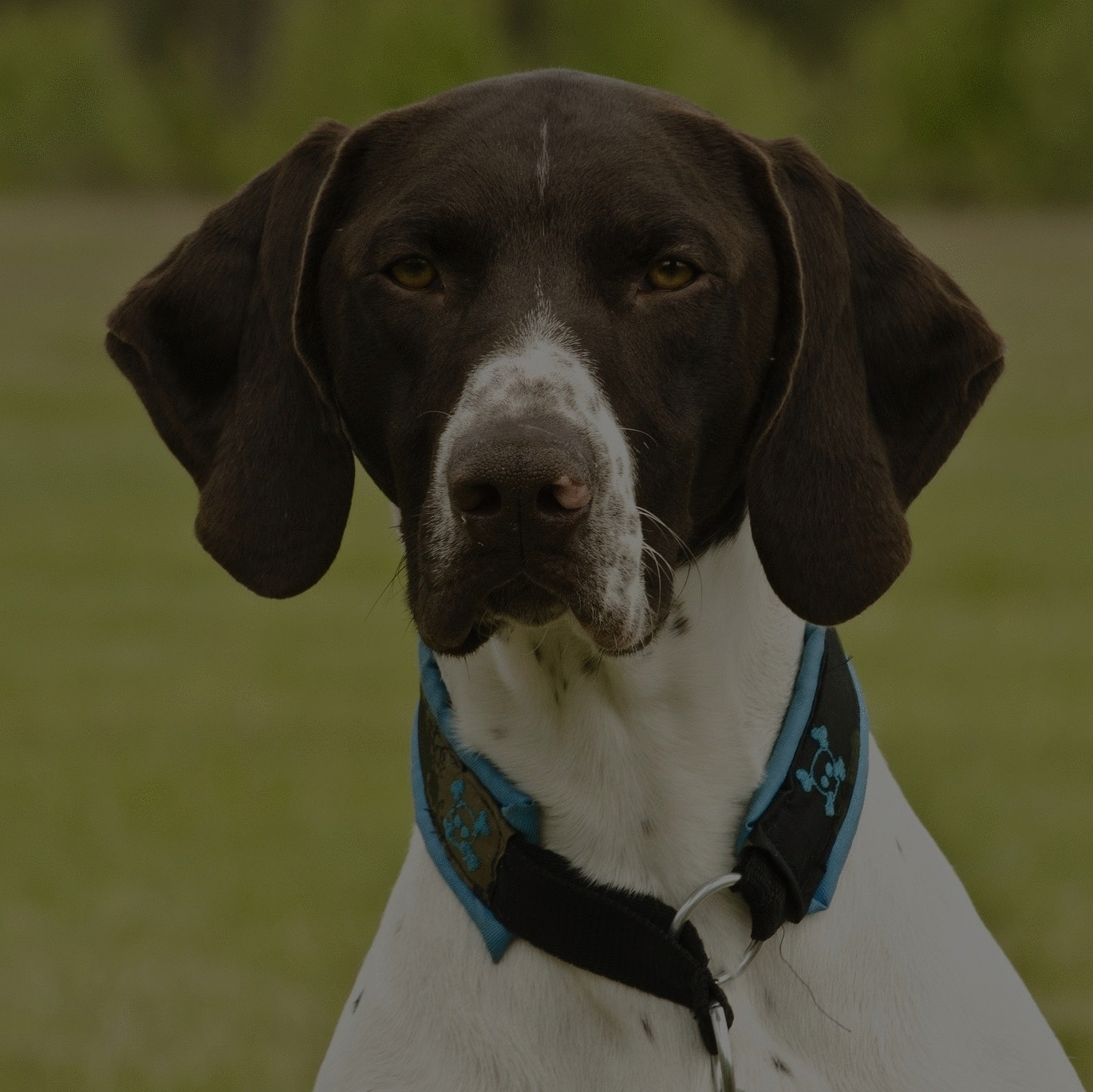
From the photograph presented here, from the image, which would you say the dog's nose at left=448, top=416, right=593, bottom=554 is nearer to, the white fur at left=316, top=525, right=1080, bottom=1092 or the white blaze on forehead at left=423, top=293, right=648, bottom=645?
the white blaze on forehead at left=423, top=293, right=648, bottom=645

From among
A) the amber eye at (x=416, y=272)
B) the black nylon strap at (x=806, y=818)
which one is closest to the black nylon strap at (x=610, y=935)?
the black nylon strap at (x=806, y=818)

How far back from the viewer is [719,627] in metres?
2.73

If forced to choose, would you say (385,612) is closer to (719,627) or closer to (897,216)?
(719,627)

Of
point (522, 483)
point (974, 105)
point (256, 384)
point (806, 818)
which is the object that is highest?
point (522, 483)

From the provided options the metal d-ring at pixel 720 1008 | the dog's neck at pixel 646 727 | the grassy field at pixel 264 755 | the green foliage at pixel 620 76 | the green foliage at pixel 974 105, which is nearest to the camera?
the metal d-ring at pixel 720 1008

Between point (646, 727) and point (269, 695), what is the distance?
8.08m

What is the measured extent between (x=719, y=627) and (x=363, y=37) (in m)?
40.1

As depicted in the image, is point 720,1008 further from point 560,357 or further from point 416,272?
point 416,272

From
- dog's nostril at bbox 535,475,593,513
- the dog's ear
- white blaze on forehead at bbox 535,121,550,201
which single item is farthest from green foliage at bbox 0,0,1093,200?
dog's nostril at bbox 535,475,593,513

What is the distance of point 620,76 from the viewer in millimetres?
41125

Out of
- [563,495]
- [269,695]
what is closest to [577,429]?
[563,495]

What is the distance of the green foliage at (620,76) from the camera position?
3878 centimetres

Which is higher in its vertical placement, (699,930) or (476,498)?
(476,498)

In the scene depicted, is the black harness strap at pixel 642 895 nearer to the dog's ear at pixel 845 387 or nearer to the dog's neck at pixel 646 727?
the dog's neck at pixel 646 727
